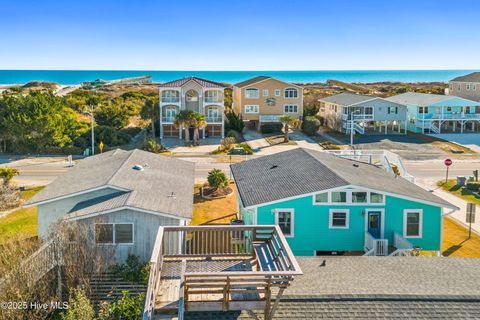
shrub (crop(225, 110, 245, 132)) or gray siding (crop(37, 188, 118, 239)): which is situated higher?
shrub (crop(225, 110, 245, 132))

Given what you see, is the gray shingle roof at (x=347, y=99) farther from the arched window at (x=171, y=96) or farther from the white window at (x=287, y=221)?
the white window at (x=287, y=221)

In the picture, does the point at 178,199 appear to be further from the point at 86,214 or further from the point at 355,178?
the point at 355,178

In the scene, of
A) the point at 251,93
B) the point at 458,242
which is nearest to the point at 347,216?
the point at 458,242

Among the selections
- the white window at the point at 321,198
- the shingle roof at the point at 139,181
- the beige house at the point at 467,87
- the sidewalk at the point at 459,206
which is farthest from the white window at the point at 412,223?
the beige house at the point at 467,87

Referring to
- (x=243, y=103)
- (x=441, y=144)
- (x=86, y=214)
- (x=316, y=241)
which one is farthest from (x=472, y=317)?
(x=243, y=103)

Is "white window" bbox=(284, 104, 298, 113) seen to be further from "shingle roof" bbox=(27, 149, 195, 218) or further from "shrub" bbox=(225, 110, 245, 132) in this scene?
"shingle roof" bbox=(27, 149, 195, 218)

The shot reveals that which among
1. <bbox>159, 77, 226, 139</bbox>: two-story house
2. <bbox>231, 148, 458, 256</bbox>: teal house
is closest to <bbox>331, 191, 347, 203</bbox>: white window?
<bbox>231, 148, 458, 256</bbox>: teal house
